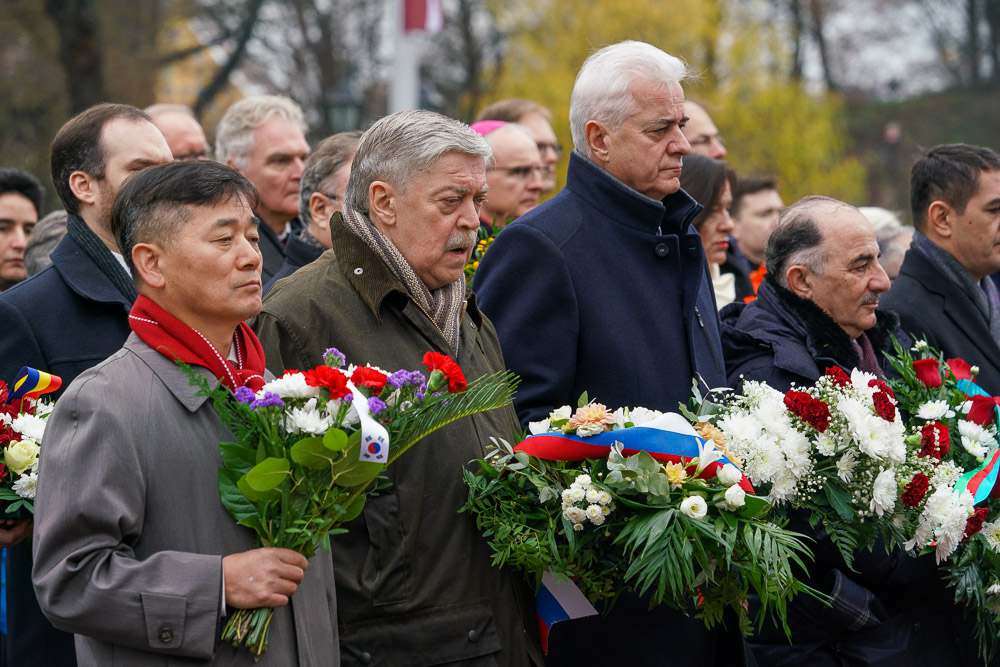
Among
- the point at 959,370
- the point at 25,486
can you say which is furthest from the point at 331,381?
the point at 959,370

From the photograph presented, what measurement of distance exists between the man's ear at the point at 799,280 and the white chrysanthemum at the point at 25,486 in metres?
2.92

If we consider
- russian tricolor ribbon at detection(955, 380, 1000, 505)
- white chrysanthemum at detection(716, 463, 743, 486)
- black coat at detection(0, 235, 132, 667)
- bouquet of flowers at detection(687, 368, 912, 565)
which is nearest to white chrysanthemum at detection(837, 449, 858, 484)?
bouquet of flowers at detection(687, 368, 912, 565)

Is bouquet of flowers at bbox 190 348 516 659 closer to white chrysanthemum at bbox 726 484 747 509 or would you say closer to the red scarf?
the red scarf

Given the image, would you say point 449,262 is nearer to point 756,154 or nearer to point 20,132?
point 20,132

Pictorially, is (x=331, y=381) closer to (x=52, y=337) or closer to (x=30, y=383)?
(x=30, y=383)

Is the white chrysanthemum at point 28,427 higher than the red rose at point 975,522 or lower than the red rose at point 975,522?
higher

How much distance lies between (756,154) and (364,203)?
62.1 ft

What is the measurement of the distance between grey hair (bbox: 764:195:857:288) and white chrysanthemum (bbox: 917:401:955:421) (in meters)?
0.68

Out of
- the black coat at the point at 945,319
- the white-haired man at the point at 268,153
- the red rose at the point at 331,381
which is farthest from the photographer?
the white-haired man at the point at 268,153

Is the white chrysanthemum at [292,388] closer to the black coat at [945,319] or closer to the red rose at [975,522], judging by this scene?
the red rose at [975,522]

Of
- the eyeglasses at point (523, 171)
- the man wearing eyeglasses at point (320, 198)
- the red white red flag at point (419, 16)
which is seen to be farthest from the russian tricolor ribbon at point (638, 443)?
the red white red flag at point (419, 16)

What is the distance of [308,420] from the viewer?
8.55 feet

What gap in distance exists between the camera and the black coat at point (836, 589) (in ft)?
13.5

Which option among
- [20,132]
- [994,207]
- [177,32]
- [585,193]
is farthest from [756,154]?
[585,193]
